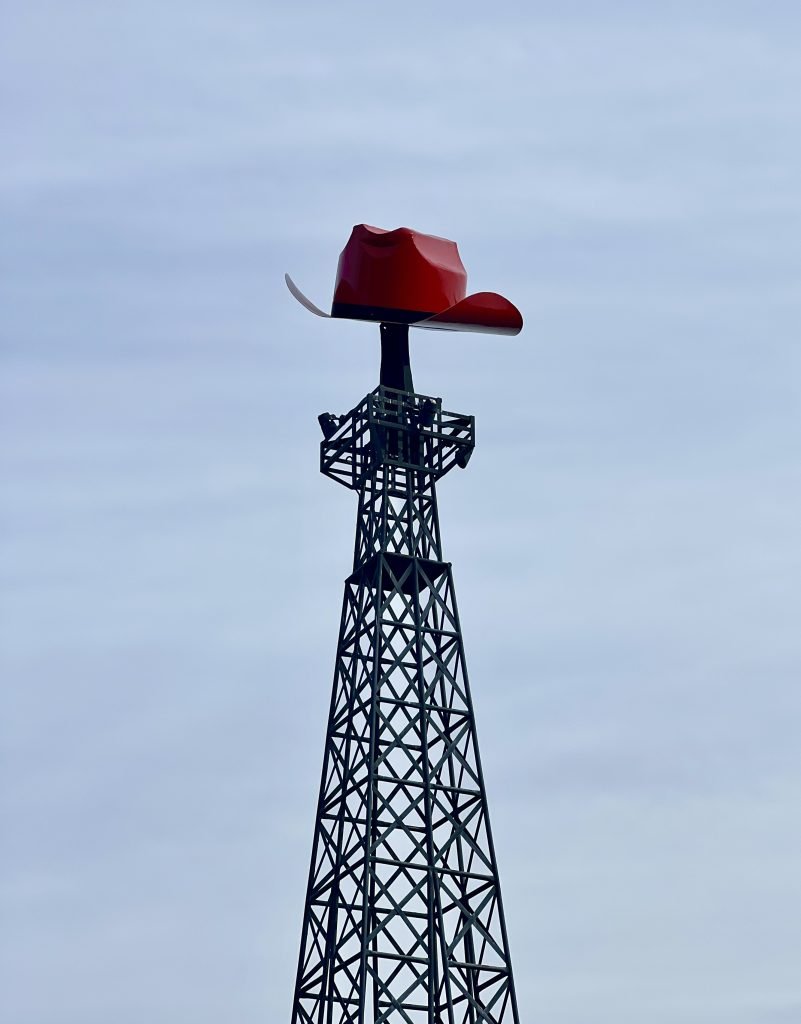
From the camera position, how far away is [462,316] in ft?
275

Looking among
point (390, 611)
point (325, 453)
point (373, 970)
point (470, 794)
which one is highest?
point (325, 453)

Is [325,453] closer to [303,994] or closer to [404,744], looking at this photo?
[404,744]

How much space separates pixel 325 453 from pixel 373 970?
1847 centimetres

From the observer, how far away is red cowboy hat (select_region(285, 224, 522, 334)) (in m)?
83.6

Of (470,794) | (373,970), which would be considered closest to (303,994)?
(373,970)

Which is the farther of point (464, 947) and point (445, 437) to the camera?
point (445, 437)

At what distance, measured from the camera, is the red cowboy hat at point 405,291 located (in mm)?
83625

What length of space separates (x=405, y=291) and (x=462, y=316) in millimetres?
2185

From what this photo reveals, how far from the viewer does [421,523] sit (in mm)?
83500

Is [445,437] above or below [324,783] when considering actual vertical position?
above

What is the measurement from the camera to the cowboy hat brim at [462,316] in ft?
275

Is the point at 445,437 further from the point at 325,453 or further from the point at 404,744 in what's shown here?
the point at 404,744

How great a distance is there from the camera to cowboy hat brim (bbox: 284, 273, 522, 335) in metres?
83.9

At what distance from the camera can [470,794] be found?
80250 millimetres
